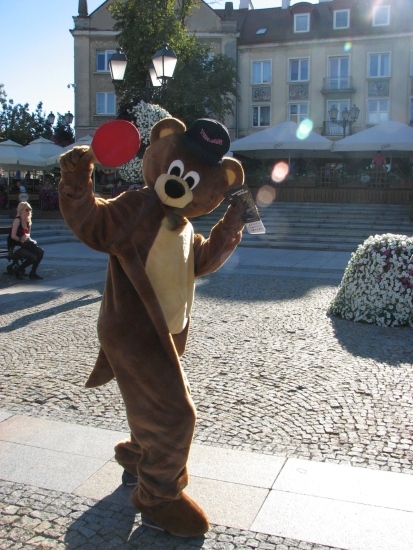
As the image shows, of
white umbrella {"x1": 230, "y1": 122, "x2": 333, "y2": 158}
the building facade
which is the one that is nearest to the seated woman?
white umbrella {"x1": 230, "y1": 122, "x2": 333, "y2": 158}

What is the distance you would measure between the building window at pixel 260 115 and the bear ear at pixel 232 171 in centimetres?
3812

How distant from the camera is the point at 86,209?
2.61 metres

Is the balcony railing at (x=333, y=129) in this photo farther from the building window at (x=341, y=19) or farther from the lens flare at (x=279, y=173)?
the lens flare at (x=279, y=173)

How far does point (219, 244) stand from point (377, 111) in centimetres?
3797

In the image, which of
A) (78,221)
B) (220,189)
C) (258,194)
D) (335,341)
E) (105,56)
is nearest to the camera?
(78,221)

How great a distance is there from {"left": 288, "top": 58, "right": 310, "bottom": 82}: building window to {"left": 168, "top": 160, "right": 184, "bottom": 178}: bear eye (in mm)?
38669

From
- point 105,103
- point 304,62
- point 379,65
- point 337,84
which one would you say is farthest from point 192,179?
point 105,103

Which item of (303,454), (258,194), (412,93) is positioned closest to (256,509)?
(303,454)

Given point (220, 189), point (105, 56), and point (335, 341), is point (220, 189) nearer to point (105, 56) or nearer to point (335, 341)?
point (335, 341)

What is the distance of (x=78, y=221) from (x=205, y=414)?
2221 mm

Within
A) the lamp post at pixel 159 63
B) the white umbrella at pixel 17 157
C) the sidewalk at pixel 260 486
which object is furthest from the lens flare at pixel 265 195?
the sidewalk at pixel 260 486

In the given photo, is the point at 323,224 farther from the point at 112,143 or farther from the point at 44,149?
the point at 112,143

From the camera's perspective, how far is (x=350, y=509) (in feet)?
9.92

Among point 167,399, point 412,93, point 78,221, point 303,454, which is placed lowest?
point 303,454
